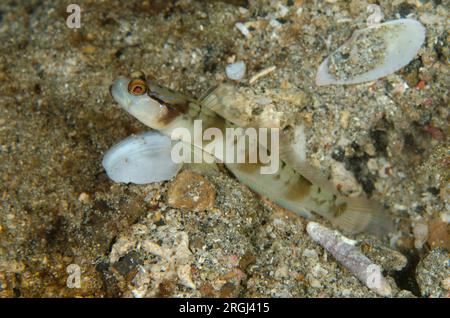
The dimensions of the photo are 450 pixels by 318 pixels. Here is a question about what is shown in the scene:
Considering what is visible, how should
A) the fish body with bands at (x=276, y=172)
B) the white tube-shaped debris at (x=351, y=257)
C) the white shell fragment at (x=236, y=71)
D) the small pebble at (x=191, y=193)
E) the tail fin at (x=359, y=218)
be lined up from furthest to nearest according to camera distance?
the white shell fragment at (x=236, y=71)
the tail fin at (x=359, y=218)
the fish body with bands at (x=276, y=172)
the small pebble at (x=191, y=193)
the white tube-shaped debris at (x=351, y=257)

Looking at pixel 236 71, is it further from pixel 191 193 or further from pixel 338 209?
pixel 338 209

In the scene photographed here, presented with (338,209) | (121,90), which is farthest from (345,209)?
(121,90)

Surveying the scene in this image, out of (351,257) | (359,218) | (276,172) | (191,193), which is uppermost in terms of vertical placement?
(276,172)

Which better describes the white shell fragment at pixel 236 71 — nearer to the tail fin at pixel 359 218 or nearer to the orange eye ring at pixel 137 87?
the orange eye ring at pixel 137 87

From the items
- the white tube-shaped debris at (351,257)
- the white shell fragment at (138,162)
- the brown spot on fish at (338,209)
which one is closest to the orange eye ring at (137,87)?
the white shell fragment at (138,162)

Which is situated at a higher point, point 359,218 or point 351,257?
point 359,218
